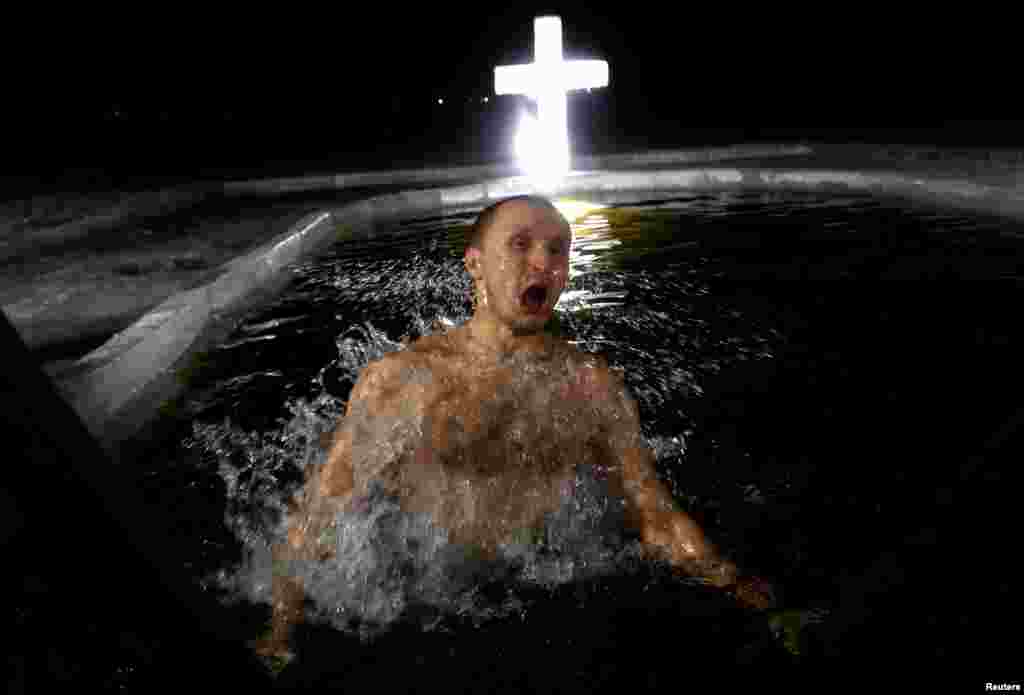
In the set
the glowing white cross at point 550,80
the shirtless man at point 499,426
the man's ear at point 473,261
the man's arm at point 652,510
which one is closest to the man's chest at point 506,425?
the shirtless man at point 499,426

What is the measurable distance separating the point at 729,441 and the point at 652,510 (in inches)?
55.6

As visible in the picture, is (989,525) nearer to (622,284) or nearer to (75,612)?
(75,612)

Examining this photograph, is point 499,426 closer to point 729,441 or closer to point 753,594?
point 753,594

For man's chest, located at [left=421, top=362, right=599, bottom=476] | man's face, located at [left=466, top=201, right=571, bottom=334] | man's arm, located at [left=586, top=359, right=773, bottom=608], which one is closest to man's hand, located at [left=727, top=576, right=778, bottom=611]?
man's arm, located at [left=586, top=359, right=773, bottom=608]

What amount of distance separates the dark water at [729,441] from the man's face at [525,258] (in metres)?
0.96

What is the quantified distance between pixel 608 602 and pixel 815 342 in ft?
10.4

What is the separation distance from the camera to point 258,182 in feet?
47.4

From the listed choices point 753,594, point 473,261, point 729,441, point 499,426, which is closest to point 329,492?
point 499,426

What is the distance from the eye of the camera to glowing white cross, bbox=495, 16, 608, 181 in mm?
14055

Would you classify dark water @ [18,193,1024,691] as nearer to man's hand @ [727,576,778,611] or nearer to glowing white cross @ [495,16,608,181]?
Answer: man's hand @ [727,576,778,611]

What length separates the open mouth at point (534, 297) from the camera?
253 cm

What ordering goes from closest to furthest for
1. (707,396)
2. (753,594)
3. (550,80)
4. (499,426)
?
(753,594), (499,426), (707,396), (550,80)

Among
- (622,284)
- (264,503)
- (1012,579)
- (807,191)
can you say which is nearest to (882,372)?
(622,284)

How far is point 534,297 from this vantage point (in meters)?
2.57
